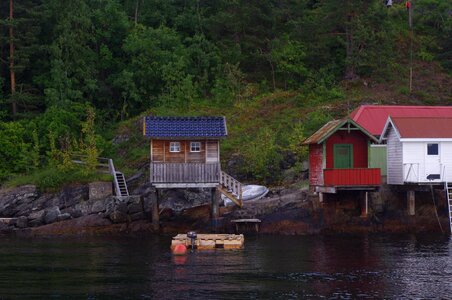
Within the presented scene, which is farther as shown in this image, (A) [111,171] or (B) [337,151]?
(A) [111,171]

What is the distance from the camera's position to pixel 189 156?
4112 centimetres

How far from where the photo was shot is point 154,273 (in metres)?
27.5

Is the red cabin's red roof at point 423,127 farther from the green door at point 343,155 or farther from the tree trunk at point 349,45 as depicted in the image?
the tree trunk at point 349,45

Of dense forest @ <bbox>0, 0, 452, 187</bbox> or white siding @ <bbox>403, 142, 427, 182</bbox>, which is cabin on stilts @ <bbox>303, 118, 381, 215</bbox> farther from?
dense forest @ <bbox>0, 0, 452, 187</bbox>

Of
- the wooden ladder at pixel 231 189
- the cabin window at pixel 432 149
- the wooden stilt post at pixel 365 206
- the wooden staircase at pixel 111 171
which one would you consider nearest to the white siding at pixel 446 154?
the cabin window at pixel 432 149

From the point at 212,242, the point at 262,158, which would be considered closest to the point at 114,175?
the point at 262,158

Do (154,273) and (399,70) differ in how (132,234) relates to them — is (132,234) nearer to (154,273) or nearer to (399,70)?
(154,273)

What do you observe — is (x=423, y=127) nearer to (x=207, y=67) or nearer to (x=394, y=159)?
(x=394, y=159)

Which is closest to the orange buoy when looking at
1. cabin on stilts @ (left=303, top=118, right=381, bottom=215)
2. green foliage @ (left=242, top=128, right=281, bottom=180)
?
cabin on stilts @ (left=303, top=118, right=381, bottom=215)

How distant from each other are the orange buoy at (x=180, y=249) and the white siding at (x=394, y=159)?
12.7m

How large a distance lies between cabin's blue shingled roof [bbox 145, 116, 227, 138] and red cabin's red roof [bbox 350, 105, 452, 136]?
9.22 metres

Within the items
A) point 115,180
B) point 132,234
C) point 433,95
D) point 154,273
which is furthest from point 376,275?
point 433,95

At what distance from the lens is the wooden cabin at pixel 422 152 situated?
38.7 metres

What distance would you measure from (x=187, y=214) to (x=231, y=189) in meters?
2.89
